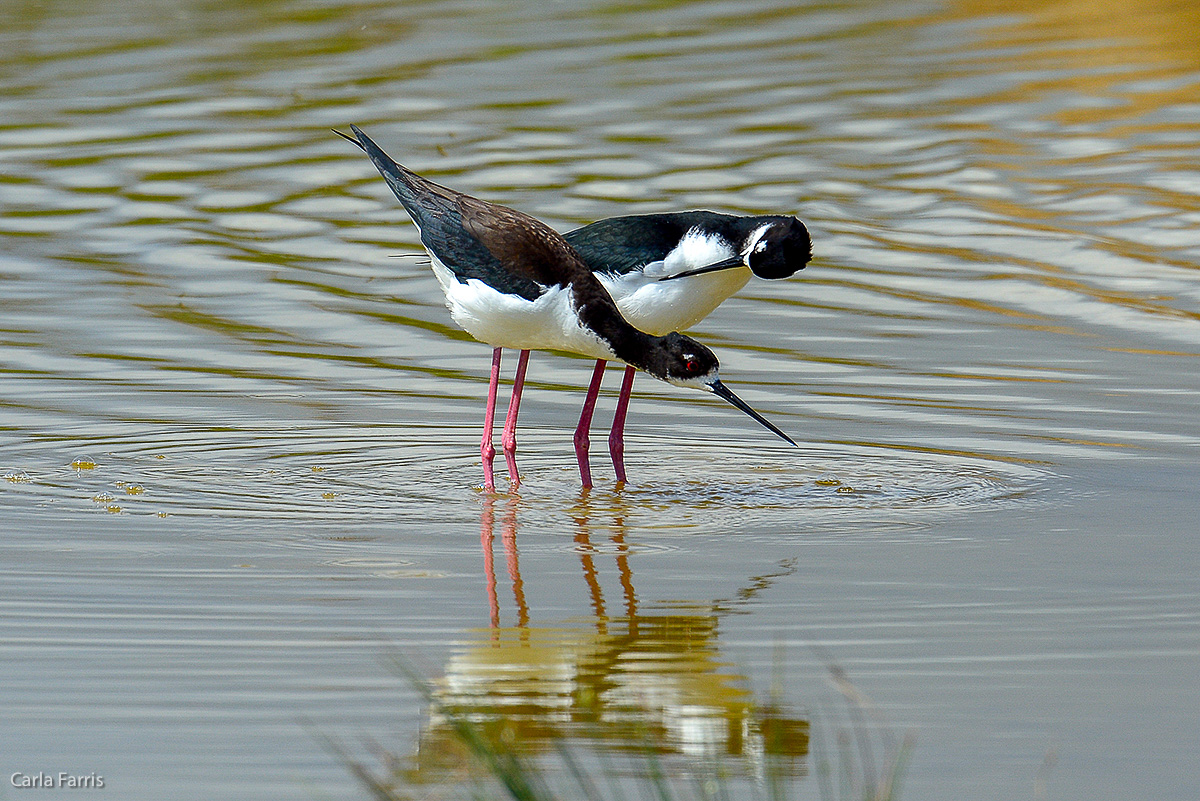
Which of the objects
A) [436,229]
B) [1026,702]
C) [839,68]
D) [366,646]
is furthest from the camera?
[839,68]

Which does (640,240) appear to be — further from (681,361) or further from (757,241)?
(681,361)

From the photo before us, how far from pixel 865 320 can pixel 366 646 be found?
5.34 m

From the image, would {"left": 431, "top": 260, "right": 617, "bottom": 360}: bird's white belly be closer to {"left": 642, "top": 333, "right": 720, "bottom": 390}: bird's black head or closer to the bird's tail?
{"left": 642, "top": 333, "right": 720, "bottom": 390}: bird's black head

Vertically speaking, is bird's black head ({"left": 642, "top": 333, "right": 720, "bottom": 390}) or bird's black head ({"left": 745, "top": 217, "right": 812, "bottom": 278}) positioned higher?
bird's black head ({"left": 745, "top": 217, "right": 812, "bottom": 278})

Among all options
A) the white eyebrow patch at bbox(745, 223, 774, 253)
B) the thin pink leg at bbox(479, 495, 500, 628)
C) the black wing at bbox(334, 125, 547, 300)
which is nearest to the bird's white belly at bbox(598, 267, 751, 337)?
the white eyebrow patch at bbox(745, 223, 774, 253)

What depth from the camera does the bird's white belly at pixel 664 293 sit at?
7.66 meters

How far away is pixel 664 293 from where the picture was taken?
7.68 metres

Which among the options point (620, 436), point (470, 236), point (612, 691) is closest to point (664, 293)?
point (620, 436)

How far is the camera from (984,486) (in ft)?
23.9

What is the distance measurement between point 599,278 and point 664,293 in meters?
0.26

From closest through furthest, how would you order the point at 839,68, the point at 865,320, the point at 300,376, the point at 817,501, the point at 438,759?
1. the point at 438,759
2. the point at 817,501
3. the point at 300,376
4. the point at 865,320
5. the point at 839,68

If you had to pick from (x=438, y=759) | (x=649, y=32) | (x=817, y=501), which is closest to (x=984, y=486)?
(x=817, y=501)

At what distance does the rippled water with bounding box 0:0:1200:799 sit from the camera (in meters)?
4.95

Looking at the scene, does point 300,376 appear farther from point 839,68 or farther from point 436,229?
point 839,68
